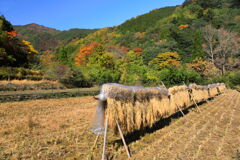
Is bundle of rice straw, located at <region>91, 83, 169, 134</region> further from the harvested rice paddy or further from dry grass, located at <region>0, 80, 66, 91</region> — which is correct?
dry grass, located at <region>0, 80, 66, 91</region>

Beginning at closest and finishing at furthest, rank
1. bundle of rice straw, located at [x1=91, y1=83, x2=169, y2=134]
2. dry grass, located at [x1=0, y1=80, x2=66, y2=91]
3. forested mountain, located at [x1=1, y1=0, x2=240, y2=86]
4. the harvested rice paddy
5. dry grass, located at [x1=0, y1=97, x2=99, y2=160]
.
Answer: the harvested rice paddy → dry grass, located at [x1=0, y1=97, x2=99, y2=160] → bundle of rice straw, located at [x1=91, y1=83, x2=169, y2=134] → dry grass, located at [x1=0, y1=80, x2=66, y2=91] → forested mountain, located at [x1=1, y1=0, x2=240, y2=86]

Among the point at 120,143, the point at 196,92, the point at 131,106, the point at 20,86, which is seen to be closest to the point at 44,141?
the point at 120,143

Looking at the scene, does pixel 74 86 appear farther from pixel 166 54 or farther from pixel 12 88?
pixel 166 54

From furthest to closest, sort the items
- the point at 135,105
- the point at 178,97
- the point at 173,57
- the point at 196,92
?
the point at 173,57
the point at 196,92
the point at 178,97
the point at 135,105

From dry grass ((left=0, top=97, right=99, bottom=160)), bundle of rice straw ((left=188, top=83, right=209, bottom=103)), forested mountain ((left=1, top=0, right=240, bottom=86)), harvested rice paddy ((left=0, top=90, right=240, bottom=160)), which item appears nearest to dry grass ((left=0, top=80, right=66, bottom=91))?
forested mountain ((left=1, top=0, right=240, bottom=86))

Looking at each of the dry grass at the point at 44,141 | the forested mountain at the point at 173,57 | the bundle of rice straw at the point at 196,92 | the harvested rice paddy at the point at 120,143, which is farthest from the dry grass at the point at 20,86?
the bundle of rice straw at the point at 196,92

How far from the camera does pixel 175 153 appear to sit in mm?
4336

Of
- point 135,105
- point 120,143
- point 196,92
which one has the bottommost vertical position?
point 120,143

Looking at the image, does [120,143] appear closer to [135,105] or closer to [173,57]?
[135,105]

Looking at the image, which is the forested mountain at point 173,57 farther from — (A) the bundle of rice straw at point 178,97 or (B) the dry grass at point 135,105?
(B) the dry grass at point 135,105

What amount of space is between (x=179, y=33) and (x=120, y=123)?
49372mm

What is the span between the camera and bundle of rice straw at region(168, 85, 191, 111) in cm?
846

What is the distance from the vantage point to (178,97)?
9.20 metres

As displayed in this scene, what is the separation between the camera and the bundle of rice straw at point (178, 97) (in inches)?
333
